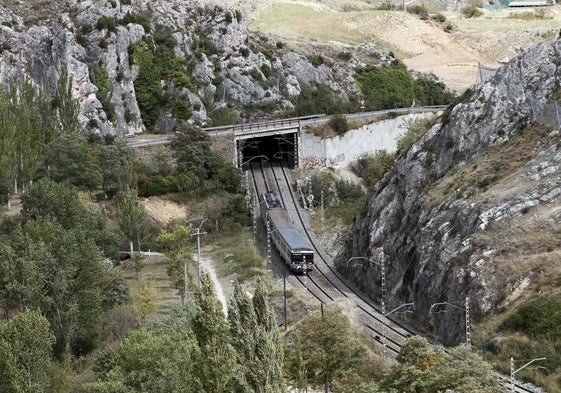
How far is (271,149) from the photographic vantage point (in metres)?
119

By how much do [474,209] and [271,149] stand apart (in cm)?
5442

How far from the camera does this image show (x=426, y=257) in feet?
224

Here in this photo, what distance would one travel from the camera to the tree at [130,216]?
7775 centimetres

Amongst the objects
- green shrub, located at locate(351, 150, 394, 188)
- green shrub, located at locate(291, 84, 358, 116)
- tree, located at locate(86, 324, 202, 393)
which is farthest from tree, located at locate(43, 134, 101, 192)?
tree, located at locate(86, 324, 202, 393)

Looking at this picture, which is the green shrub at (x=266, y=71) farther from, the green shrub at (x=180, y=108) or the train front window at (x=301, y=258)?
the train front window at (x=301, y=258)

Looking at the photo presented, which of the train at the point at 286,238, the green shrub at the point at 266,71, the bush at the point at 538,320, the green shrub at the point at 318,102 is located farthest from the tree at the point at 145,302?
the green shrub at the point at 266,71

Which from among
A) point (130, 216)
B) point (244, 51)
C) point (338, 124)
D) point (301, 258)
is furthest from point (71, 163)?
point (244, 51)

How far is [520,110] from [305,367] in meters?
36.5

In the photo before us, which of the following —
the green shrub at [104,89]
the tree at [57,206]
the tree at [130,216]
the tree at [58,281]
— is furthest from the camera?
the green shrub at [104,89]

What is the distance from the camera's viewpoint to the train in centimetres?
7938

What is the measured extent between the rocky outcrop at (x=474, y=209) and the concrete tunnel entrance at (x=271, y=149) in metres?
25.6

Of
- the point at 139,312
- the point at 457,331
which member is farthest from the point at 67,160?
the point at 457,331

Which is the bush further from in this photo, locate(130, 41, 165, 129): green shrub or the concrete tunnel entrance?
locate(130, 41, 165, 129): green shrub

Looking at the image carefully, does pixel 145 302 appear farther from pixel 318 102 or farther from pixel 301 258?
pixel 318 102
